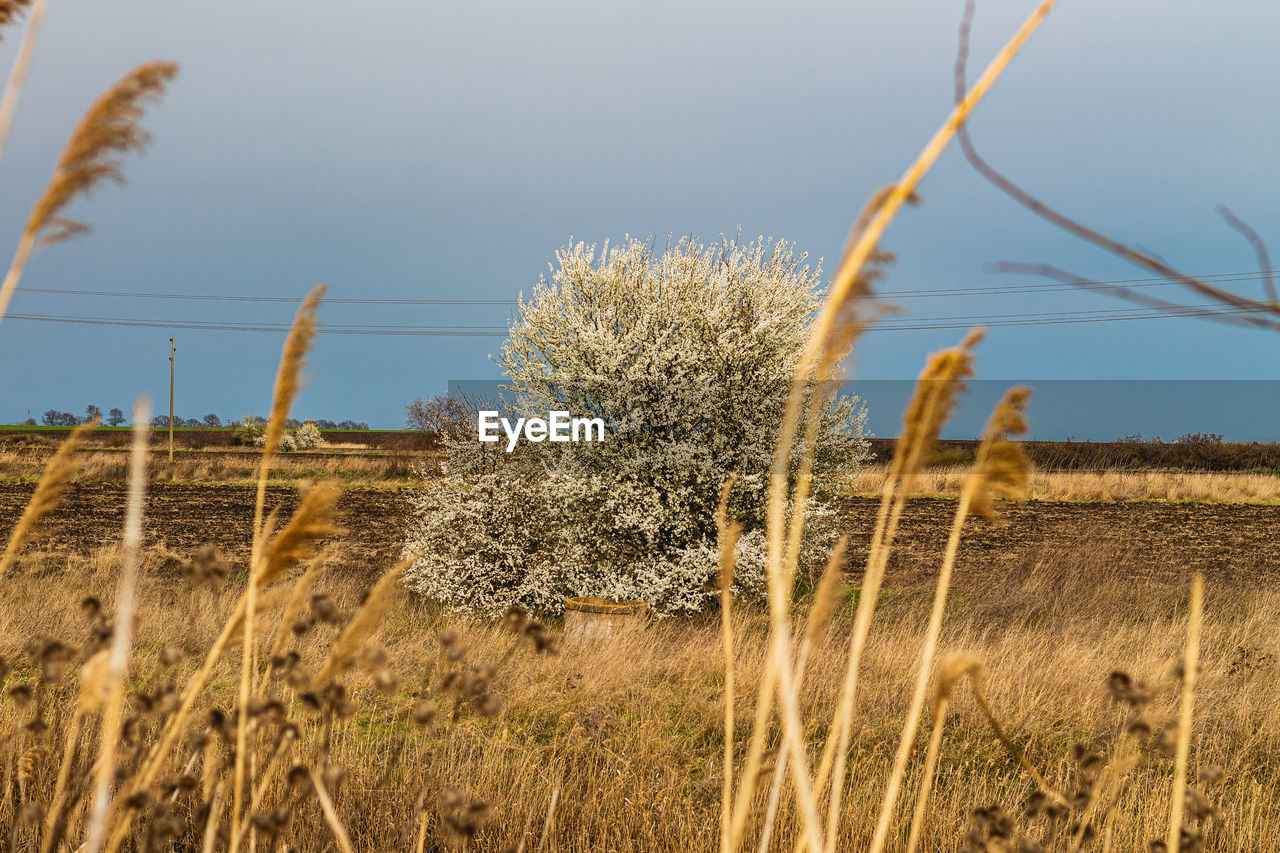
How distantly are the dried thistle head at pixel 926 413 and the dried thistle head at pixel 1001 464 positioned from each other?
14cm

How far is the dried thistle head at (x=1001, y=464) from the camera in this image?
1.19 meters

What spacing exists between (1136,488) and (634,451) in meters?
28.2

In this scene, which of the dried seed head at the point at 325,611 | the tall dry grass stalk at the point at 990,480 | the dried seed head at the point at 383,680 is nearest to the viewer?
the tall dry grass stalk at the point at 990,480

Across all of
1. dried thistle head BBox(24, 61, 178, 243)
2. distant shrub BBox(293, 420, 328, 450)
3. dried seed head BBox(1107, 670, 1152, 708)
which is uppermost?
distant shrub BBox(293, 420, 328, 450)

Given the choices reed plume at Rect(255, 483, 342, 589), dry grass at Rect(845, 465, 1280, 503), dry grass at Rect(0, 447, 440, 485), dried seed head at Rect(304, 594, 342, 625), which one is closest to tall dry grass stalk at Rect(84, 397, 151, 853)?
reed plume at Rect(255, 483, 342, 589)

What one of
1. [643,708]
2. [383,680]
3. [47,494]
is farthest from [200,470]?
[383,680]

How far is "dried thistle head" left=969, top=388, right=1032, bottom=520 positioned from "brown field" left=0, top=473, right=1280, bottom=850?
112 centimetres

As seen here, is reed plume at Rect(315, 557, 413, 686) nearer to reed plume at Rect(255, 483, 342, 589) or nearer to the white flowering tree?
reed plume at Rect(255, 483, 342, 589)

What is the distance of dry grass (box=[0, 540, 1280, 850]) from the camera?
3.17 m

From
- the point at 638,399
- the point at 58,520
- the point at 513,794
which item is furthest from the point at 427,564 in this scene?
the point at 58,520

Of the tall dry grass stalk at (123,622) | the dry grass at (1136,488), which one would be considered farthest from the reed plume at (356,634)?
the dry grass at (1136,488)

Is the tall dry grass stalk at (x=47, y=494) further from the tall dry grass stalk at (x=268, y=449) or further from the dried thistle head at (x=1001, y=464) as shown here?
the dried thistle head at (x=1001, y=464)

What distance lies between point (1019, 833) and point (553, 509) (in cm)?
697

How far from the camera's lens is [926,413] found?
106 centimetres
